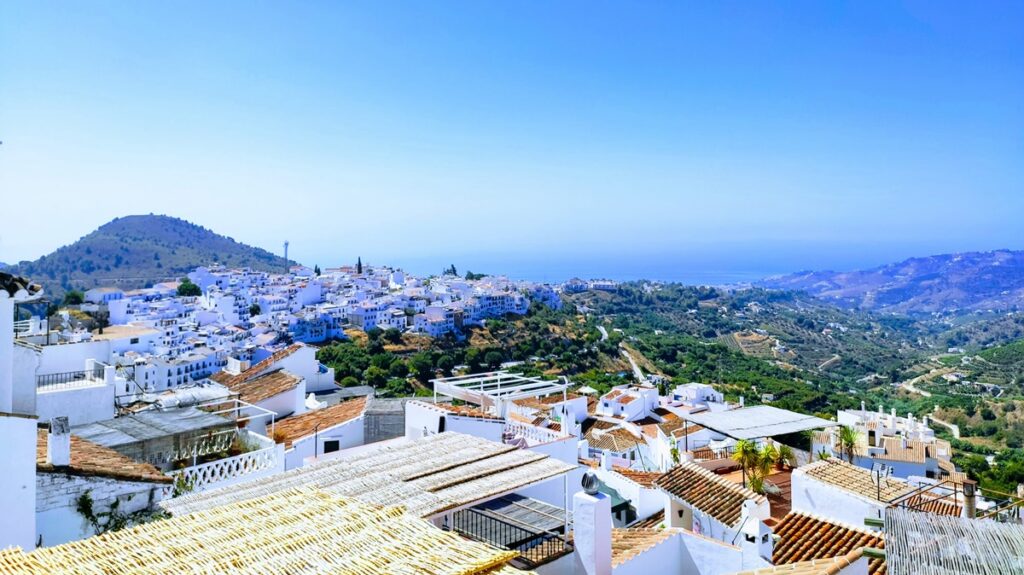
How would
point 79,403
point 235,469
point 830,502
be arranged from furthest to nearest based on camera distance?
point 79,403 → point 235,469 → point 830,502

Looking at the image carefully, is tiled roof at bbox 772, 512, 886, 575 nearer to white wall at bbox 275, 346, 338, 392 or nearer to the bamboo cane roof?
the bamboo cane roof

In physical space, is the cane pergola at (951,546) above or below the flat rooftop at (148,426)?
above

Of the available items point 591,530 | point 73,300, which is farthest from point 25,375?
point 73,300

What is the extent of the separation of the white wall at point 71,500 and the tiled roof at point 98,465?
0.21 feet

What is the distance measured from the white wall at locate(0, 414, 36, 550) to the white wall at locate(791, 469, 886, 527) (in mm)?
8579

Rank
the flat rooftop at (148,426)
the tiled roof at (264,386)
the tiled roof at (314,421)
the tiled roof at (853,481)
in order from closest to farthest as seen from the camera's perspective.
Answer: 1. the tiled roof at (853,481)
2. the flat rooftop at (148,426)
3. the tiled roof at (314,421)
4. the tiled roof at (264,386)

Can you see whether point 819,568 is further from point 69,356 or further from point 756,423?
point 69,356

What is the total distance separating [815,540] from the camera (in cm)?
753

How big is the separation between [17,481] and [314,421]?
7.24 meters

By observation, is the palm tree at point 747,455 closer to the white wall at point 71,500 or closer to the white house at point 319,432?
the white house at point 319,432

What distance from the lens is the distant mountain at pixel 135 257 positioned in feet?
362

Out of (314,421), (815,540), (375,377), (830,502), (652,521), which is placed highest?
(830,502)

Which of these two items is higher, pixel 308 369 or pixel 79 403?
pixel 79 403

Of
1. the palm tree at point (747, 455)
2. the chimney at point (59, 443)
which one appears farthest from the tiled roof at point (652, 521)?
the chimney at point (59, 443)
